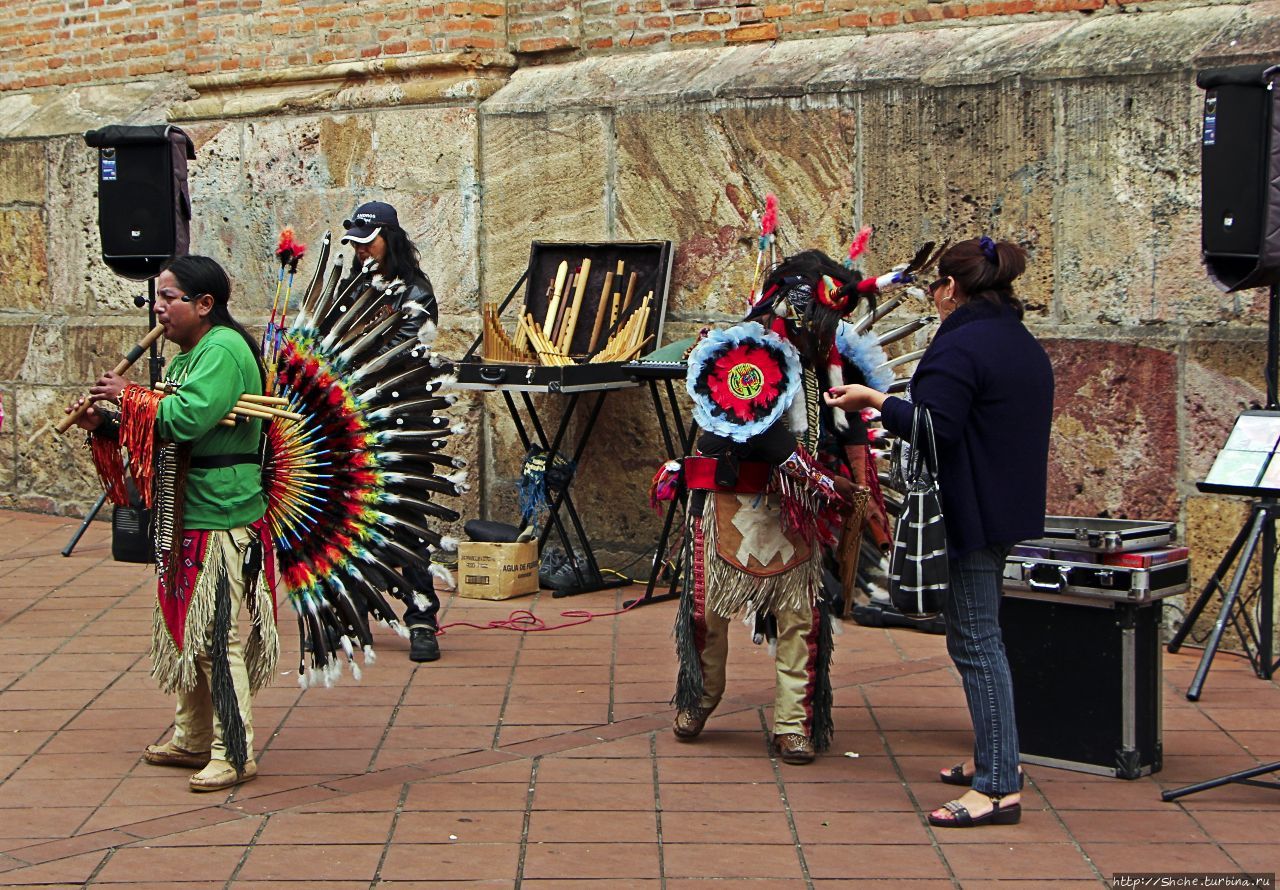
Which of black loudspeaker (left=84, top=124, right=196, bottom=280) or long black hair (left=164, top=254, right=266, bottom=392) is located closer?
long black hair (left=164, top=254, right=266, bottom=392)

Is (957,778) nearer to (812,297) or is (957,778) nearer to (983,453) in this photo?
(983,453)

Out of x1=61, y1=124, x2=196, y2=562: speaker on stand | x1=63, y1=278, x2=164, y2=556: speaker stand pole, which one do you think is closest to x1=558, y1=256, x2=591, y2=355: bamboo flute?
x1=63, y1=278, x2=164, y2=556: speaker stand pole

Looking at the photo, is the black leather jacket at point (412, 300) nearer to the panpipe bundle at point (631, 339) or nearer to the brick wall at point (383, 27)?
the panpipe bundle at point (631, 339)

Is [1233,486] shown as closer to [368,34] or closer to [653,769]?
[653,769]

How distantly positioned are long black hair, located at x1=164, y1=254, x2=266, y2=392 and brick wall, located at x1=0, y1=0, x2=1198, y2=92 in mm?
4127

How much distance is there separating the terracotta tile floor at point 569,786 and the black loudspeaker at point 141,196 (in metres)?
2.46

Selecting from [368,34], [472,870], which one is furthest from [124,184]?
[472,870]

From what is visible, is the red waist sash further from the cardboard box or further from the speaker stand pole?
the speaker stand pole

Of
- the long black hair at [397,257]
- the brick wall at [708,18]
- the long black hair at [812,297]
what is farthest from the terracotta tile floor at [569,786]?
the brick wall at [708,18]

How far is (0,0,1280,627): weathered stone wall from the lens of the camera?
7.37 meters

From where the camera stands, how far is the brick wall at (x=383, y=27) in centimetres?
861

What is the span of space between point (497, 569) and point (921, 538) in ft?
12.8

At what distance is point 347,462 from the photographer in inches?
234

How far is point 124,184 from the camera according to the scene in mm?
9320
